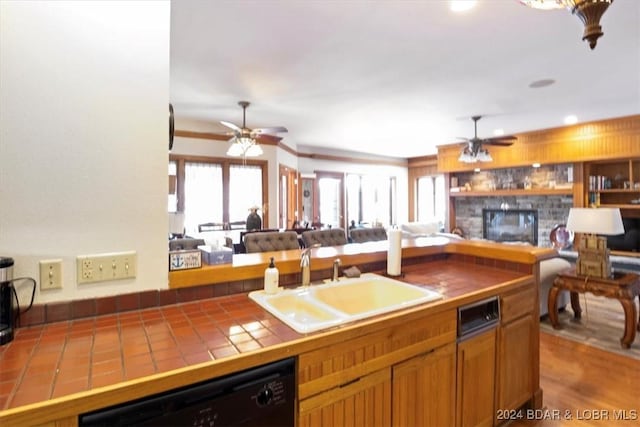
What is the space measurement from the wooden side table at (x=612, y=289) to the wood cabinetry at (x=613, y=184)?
128 inches

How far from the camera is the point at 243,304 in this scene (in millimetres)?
1515

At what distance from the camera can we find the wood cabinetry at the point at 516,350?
1.86 m

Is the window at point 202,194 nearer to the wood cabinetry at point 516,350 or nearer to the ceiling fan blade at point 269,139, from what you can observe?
the ceiling fan blade at point 269,139

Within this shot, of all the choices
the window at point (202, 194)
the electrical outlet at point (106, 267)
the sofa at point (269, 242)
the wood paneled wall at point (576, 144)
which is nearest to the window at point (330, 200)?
the window at point (202, 194)

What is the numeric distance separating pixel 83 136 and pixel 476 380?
7.07 feet

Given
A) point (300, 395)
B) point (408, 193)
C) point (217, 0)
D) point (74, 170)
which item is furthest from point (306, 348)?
point (408, 193)

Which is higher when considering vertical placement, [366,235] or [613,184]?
[613,184]

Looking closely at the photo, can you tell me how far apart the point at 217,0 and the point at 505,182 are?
23.3ft

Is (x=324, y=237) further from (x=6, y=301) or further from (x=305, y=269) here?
(x=6, y=301)

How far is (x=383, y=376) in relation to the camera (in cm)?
134

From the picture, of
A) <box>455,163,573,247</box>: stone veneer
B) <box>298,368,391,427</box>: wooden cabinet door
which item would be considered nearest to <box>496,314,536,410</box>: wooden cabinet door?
<box>298,368,391,427</box>: wooden cabinet door

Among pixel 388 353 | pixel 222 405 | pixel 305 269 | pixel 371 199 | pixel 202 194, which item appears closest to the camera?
pixel 222 405

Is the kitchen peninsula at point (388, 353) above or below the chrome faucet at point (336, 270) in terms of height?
below

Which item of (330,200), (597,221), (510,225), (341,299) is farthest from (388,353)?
(330,200)
